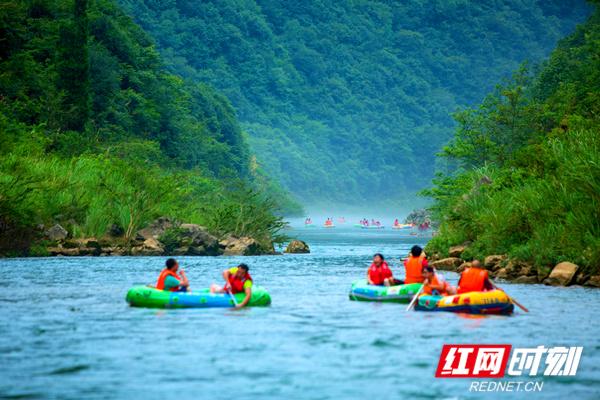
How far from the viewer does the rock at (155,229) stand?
58188 mm

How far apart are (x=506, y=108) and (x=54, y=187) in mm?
35745

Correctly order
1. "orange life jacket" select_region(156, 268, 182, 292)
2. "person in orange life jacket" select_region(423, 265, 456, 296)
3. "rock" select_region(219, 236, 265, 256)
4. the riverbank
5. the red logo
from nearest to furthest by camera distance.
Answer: the red logo → "orange life jacket" select_region(156, 268, 182, 292) → "person in orange life jacket" select_region(423, 265, 456, 296) → the riverbank → "rock" select_region(219, 236, 265, 256)

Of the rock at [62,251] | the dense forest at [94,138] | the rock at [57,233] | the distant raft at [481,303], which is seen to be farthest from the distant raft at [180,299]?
the rock at [57,233]

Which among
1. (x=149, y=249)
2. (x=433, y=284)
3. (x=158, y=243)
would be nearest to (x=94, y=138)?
(x=158, y=243)

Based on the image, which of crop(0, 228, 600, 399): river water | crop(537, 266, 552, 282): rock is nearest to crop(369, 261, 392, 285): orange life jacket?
crop(0, 228, 600, 399): river water

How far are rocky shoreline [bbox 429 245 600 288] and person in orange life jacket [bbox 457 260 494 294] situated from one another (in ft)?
27.5

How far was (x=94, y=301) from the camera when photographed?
32.2 meters

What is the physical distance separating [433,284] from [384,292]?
1697 mm

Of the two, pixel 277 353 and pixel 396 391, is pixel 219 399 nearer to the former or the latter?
pixel 396 391

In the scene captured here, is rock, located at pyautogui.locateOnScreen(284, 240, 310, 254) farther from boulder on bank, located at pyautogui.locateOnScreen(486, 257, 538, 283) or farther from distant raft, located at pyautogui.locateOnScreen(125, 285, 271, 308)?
distant raft, located at pyautogui.locateOnScreen(125, 285, 271, 308)

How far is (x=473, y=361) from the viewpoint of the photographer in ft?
71.7

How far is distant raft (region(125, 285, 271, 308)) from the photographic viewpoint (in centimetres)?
2988

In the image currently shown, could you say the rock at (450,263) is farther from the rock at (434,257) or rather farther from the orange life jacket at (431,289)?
the orange life jacket at (431,289)

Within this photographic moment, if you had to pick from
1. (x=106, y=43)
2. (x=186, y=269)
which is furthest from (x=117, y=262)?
(x=106, y=43)
